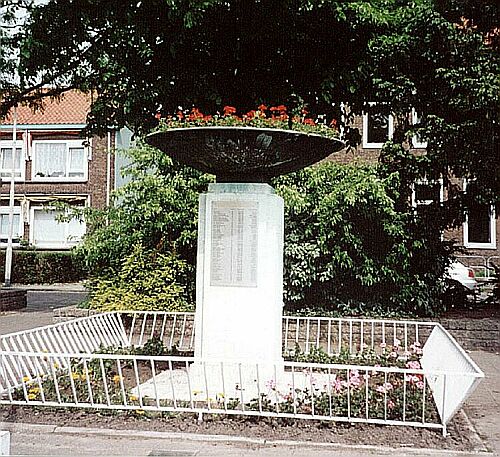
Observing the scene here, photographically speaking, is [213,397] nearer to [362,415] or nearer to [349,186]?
[362,415]

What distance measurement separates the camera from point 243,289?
20.0 feet

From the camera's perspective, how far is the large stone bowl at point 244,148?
5676mm

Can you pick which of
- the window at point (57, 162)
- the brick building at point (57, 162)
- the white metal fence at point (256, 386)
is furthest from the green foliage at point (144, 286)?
the window at point (57, 162)

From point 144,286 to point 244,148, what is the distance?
482cm

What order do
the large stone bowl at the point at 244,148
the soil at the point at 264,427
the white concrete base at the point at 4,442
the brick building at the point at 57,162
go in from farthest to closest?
1. the brick building at the point at 57,162
2. the large stone bowl at the point at 244,148
3. the soil at the point at 264,427
4. the white concrete base at the point at 4,442

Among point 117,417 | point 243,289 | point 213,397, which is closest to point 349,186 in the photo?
point 243,289

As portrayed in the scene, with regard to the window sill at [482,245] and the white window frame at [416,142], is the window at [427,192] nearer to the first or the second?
the white window frame at [416,142]

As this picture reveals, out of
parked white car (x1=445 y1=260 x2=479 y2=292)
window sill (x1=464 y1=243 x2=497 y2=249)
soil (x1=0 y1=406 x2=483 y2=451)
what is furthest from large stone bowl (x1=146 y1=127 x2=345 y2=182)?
window sill (x1=464 y1=243 x2=497 y2=249)

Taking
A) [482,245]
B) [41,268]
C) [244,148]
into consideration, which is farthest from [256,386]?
[41,268]

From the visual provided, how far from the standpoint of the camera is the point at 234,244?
6.16 meters

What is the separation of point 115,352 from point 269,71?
15.2ft

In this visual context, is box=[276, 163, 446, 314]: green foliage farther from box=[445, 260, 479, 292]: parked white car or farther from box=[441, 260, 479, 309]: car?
box=[445, 260, 479, 292]: parked white car

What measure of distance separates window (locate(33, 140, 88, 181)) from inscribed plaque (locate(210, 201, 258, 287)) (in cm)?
1613

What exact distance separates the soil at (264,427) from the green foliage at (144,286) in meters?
4.79
